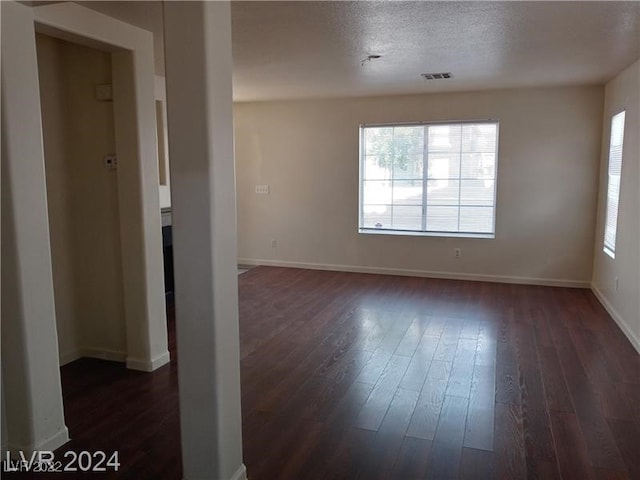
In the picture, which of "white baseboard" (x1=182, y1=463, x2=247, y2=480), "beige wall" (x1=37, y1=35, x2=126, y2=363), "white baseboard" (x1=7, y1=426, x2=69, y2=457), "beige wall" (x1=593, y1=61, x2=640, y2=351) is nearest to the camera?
"white baseboard" (x1=182, y1=463, x2=247, y2=480)

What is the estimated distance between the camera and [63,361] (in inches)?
146

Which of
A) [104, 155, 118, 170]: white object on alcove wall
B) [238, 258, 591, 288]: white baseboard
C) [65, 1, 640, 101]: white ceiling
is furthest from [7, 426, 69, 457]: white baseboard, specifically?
[238, 258, 591, 288]: white baseboard

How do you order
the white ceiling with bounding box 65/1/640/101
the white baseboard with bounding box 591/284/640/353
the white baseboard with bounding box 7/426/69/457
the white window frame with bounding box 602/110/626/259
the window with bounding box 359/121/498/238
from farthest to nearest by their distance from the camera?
the window with bounding box 359/121/498/238 → the white window frame with bounding box 602/110/626/259 → the white baseboard with bounding box 591/284/640/353 → the white ceiling with bounding box 65/1/640/101 → the white baseboard with bounding box 7/426/69/457

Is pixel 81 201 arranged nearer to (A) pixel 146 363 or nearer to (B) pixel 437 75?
(A) pixel 146 363

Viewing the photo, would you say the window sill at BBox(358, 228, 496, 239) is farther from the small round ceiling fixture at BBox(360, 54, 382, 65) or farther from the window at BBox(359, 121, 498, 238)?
the small round ceiling fixture at BBox(360, 54, 382, 65)

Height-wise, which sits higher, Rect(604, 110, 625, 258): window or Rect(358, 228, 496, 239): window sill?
Rect(604, 110, 625, 258): window

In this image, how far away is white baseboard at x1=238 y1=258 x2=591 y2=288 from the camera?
6.10 meters

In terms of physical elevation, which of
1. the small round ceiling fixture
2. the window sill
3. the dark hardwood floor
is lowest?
the dark hardwood floor

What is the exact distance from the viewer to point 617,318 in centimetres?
464

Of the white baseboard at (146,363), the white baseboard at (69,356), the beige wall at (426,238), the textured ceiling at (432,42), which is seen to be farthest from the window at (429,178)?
the white baseboard at (69,356)

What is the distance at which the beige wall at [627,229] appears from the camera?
418 centimetres

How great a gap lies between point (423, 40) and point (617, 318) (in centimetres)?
310

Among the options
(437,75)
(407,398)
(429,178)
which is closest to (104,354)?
(407,398)

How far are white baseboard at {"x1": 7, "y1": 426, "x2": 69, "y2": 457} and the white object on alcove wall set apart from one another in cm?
173
